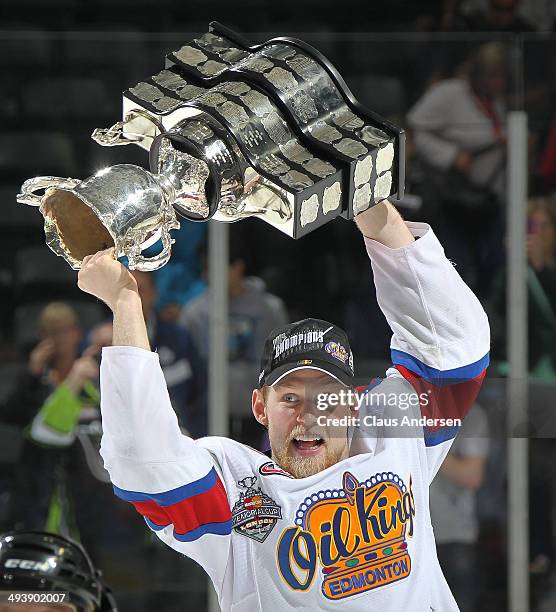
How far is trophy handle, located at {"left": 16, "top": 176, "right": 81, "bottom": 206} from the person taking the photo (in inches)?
54.3

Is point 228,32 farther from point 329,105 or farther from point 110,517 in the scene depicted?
point 110,517

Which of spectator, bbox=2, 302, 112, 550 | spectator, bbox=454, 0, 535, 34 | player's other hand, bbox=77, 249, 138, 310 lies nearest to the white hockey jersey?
player's other hand, bbox=77, 249, 138, 310

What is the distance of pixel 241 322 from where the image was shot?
6.20 ft

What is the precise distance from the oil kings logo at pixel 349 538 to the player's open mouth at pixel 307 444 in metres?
0.05

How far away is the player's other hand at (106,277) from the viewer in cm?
143

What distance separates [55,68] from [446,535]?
36.8 inches

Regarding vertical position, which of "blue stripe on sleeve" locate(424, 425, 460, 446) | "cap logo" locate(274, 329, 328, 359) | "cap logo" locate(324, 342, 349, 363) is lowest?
"blue stripe on sleeve" locate(424, 425, 460, 446)

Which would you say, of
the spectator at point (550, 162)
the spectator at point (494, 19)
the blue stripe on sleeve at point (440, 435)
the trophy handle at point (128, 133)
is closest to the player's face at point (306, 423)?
the blue stripe on sleeve at point (440, 435)

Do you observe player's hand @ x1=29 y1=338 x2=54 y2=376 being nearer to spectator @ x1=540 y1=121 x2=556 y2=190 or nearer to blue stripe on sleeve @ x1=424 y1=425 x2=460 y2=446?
blue stripe on sleeve @ x1=424 y1=425 x2=460 y2=446

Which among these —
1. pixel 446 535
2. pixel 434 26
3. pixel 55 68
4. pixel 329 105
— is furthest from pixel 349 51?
pixel 434 26

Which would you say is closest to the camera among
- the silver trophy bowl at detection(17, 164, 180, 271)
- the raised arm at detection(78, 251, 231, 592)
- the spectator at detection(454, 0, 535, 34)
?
the silver trophy bowl at detection(17, 164, 180, 271)

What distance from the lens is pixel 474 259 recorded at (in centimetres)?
175
